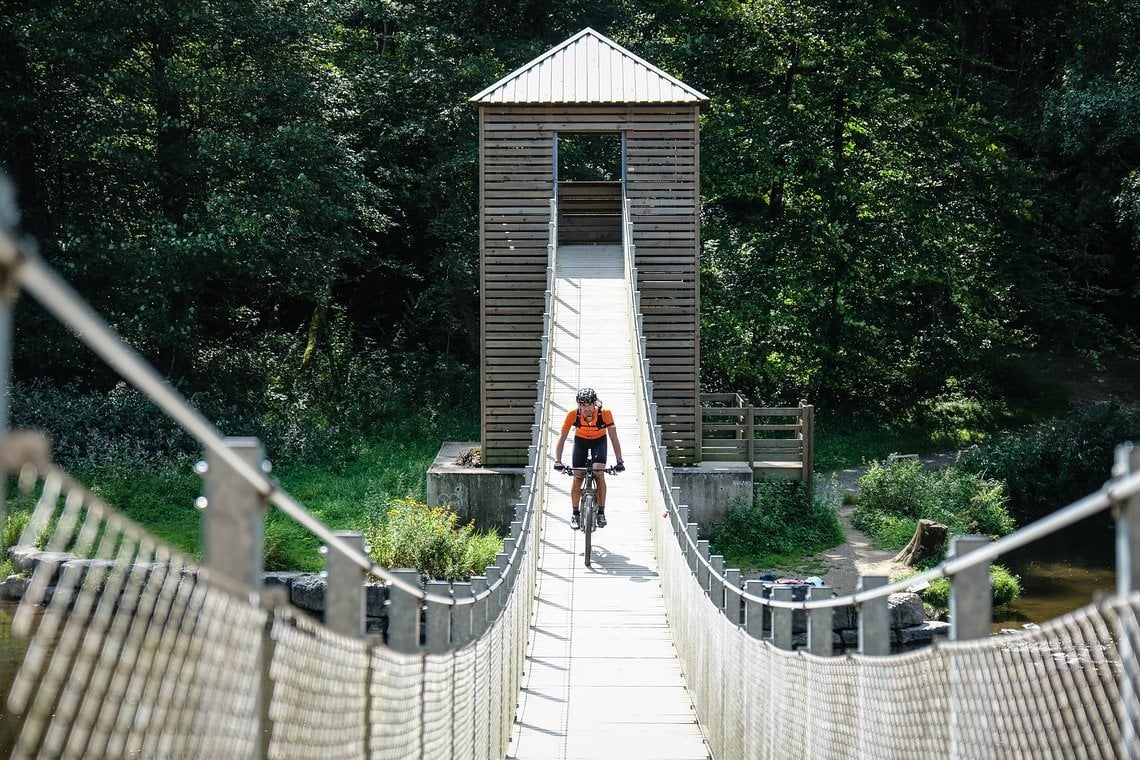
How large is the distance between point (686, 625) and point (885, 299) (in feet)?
53.0

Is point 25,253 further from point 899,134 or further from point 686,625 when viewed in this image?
point 899,134

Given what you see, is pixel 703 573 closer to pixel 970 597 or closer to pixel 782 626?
pixel 782 626

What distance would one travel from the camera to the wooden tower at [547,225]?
→ 16.3 m

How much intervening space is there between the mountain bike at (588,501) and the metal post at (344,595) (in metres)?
7.27

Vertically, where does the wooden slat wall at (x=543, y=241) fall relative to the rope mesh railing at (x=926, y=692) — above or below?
above

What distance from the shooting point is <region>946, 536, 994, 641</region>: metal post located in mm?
2869

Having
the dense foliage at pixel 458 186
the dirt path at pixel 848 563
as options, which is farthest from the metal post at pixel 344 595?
the dense foliage at pixel 458 186

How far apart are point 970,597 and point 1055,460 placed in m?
18.2

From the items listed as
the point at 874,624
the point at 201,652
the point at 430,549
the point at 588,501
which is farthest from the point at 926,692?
the point at 430,549

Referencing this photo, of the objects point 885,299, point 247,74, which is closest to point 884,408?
point 885,299

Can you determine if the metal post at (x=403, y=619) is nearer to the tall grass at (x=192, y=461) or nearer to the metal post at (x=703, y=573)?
the metal post at (x=703, y=573)

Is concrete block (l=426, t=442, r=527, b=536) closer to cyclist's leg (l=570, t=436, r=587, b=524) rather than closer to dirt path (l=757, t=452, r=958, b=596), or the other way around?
dirt path (l=757, t=452, r=958, b=596)

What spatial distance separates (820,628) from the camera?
15.6ft

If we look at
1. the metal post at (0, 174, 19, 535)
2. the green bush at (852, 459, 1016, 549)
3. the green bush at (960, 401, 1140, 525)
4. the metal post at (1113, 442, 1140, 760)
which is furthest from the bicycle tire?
the green bush at (960, 401, 1140, 525)
